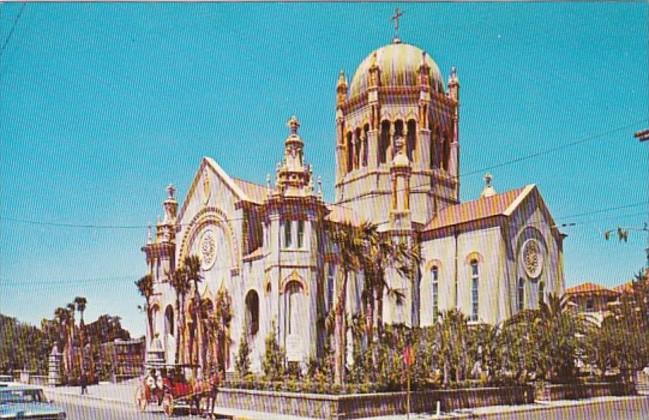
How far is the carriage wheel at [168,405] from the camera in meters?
21.9

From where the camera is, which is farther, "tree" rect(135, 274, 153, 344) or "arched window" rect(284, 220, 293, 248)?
"tree" rect(135, 274, 153, 344)

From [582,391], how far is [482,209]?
39.8 feet

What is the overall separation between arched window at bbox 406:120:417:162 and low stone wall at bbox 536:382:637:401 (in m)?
18.6

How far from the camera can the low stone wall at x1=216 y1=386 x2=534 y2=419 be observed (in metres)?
21.0

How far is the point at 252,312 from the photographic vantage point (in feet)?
124

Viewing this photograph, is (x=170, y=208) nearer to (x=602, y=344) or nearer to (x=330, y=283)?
(x=330, y=283)

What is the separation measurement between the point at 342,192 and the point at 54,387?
20.2m

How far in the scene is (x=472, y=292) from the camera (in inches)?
1519

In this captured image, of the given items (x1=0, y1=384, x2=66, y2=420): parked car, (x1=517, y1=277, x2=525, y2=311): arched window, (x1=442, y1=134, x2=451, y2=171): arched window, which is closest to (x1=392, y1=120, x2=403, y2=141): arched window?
(x1=442, y1=134, x2=451, y2=171): arched window

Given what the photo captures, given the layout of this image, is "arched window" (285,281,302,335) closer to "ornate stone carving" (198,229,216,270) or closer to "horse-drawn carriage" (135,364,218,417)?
"ornate stone carving" (198,229,216,270)

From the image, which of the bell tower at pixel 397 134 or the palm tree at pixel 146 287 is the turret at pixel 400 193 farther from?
the palm tree at pixel 146 287

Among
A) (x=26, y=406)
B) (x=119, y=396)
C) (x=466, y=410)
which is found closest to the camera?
(x=26, y=406)

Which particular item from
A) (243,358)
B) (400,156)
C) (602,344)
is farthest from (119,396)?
(602,344)

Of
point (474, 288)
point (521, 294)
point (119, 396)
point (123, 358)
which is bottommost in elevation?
point (119, 396)
